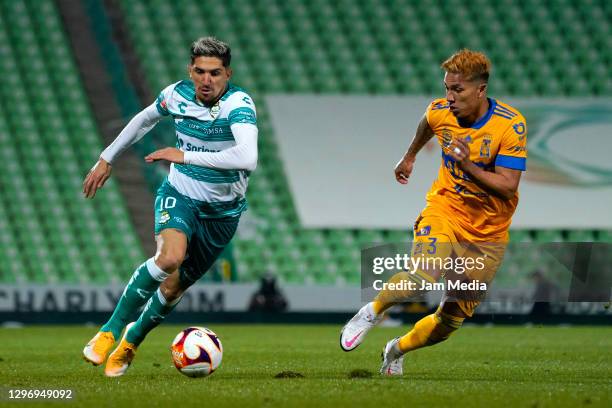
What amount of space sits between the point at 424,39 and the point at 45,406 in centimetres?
1460

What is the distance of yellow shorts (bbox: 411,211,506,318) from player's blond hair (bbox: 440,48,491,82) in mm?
858

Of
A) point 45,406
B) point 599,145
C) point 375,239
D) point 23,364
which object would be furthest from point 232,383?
point 599,145

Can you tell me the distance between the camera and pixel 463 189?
6586 mm

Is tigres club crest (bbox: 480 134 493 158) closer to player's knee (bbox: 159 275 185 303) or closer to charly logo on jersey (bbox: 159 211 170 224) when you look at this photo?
charly logo on jersey (bbox: 159 211 170 224)

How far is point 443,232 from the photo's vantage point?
646cm

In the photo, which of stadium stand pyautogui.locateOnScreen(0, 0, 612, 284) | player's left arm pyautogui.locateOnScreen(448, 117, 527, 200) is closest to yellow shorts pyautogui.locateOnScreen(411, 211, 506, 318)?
player's left arm pyautogui.locateOnScreen(448, 117, 527, 200)

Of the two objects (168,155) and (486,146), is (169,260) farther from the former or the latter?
(486,146)

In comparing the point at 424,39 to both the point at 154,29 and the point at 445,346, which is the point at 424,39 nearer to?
the point at 154,29

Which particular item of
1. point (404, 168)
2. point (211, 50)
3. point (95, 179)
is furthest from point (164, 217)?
point (404, 168)

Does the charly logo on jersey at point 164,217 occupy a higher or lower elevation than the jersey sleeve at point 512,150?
lower

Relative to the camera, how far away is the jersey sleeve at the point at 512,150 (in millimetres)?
6336

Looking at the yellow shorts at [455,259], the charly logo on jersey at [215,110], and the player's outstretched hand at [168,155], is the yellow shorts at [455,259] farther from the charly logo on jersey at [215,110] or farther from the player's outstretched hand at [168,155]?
the player's outstretched hand at [168,155]

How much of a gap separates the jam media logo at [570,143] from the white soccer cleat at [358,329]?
11.3 meters

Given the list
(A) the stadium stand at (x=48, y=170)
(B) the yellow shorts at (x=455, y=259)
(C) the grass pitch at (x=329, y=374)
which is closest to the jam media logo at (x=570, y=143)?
(C) the grass pitch at (x=329, y=374)
